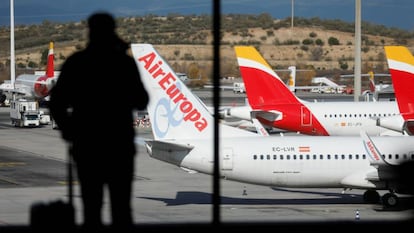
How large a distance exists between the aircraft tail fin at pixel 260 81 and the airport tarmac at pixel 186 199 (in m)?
6.94

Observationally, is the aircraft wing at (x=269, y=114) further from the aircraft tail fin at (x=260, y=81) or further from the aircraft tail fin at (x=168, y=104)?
the aircraft tail fin at (x=168, y=104)

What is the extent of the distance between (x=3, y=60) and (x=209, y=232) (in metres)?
104

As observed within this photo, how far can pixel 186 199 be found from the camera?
104 ft

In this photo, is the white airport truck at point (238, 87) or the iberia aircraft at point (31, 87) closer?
the iberia aircraft at point (31, 87)

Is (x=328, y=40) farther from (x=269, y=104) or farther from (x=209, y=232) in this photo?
(x=209, y=232)

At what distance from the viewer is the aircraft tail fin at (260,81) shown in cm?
4838

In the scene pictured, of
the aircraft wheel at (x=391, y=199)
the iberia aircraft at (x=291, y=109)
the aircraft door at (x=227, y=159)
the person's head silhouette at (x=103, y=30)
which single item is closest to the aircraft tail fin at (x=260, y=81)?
the iberia aircraft at (x=291, y=109)

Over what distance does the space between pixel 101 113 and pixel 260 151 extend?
20083 mm

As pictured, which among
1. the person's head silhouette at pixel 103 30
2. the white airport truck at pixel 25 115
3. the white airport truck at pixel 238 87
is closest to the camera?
the person's head silhouette at pixel 103 30

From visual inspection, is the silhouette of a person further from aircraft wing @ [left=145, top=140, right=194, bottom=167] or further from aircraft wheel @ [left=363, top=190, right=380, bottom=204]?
aircraft wheel @ [left=363, top=190, right=380, bottom=204]

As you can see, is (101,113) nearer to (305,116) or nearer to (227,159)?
(227,159)

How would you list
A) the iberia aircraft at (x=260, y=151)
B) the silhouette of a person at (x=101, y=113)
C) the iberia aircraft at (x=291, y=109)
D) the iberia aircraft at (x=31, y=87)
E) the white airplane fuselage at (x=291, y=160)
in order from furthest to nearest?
the iberia aircraft at (x=31, y=87), the iberia aircraft at (x=291, y=109), the iberia aircraft at (x=260, y=151), the white airplane fuselage at (x=291, y=160), the silhouette of a person at (x=101, y=113)

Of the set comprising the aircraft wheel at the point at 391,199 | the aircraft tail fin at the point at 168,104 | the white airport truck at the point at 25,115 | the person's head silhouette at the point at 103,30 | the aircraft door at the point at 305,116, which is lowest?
the white airport truck at the point at 25,115

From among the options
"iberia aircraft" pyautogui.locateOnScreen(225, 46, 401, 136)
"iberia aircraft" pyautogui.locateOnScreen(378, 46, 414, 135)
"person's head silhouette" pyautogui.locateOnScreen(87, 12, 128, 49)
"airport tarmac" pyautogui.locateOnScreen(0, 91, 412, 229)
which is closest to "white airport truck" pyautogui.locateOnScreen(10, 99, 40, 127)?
"airport tarmac" pyautogui.locateOnScreen(0, 91, 412, 229)
